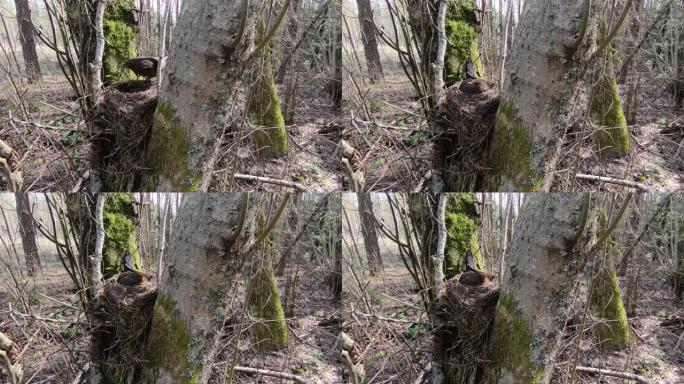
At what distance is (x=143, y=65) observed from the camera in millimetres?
3717

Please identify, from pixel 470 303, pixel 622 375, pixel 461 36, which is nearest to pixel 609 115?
pixel 461 36

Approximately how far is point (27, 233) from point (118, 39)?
118cm

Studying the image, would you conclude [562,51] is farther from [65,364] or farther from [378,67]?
[65,364]

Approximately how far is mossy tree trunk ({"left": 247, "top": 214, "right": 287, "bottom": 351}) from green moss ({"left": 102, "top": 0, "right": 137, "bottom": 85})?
3.81 feet

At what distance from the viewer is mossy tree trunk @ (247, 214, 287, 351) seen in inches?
162

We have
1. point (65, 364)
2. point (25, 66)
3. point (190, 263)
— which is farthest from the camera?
point (65, 364)

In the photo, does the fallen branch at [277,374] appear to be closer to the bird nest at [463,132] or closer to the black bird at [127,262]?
the black bird at [127,262]

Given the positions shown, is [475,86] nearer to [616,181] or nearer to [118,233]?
[616,181]

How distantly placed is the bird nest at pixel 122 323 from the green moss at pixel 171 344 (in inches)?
4.7

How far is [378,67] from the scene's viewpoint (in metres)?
3.96

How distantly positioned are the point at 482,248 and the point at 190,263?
155 centimetres

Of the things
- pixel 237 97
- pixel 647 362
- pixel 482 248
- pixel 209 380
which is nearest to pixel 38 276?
pixel 209 380

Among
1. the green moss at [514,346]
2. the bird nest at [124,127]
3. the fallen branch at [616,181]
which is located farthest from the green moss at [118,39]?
the fallen branch at [616,181]

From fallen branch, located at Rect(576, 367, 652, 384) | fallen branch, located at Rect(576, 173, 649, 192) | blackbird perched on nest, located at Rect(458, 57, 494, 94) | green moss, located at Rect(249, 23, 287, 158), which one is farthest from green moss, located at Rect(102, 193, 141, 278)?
fallen branch, located at Rect(576, 367, 652, 384)
